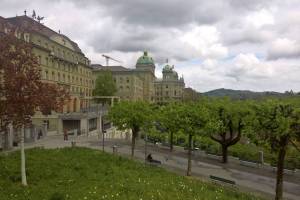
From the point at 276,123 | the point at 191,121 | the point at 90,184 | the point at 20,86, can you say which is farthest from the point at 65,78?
the point at 276,123

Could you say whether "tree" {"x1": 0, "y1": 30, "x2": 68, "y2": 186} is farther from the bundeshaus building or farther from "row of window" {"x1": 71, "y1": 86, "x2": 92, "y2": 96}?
"row of window" {"x1": 71, "y1": 86, "x2": 92, "y2": 96}

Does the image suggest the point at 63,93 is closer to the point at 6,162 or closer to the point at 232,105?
the point at 6,162

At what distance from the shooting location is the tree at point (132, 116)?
109 ft

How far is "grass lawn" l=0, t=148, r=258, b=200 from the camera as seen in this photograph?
583 inches

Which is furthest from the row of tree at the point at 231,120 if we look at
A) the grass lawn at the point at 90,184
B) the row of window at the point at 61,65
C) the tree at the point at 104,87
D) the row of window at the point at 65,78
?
the tree at the point at 104,87

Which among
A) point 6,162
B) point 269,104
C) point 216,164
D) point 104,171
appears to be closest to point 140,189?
point 104,171

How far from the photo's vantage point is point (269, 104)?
66.1ft

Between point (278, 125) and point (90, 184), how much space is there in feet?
33.4

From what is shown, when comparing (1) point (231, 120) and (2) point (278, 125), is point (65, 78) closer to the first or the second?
(1) point (231, 120)

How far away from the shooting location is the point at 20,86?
54.6ft

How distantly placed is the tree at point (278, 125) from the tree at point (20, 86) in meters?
11.2

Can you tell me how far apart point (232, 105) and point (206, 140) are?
7.63 meters

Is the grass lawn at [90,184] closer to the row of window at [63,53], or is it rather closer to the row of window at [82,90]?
the row of window at [63,53]

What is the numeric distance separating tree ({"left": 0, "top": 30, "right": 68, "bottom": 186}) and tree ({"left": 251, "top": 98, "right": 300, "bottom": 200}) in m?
11.2
